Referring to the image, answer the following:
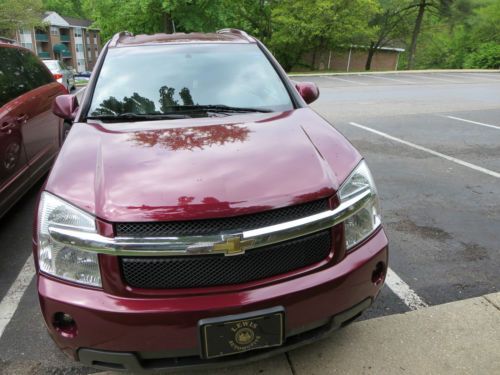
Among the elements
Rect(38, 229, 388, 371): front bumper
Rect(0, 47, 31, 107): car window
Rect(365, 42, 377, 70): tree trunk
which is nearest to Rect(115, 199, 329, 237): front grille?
Rect(38, 229, 388, 371): front bumper

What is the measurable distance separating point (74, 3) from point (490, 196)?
91351mm

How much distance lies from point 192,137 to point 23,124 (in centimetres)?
256

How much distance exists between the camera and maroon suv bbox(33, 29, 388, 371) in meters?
1.82

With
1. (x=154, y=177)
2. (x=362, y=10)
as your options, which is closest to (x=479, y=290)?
(x=154, y=177)

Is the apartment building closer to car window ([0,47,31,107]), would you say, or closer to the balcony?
the balcony

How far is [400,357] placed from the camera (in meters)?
2.41

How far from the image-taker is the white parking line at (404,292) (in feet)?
9.41

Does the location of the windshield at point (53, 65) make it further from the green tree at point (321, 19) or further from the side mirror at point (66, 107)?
the green tree at point (321, 19)

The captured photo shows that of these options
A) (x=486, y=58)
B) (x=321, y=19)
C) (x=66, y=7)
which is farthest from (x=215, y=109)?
(x=66, y=7)

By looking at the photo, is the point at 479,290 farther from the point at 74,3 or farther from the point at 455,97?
the point at 74,3

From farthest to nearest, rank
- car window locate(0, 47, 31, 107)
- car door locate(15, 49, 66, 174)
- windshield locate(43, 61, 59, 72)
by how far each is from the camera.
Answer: windshield locate(43, 61, 59, 72) → car door locate(15, 49, 66, 174) → car window locate(0, 47, 31, 107)

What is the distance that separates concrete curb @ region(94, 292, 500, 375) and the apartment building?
66.3m

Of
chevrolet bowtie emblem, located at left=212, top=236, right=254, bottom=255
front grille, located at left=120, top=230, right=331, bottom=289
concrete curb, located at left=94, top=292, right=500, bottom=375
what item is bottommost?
concrete curb, located at left=94, top=292, right=500, bottom=375

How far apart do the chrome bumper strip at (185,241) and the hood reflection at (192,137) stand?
65cm
